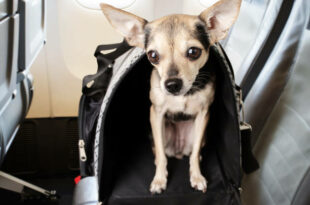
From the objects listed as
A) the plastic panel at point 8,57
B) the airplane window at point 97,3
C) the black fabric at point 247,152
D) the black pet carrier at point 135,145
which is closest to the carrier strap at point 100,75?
the black pet carrier at point 135,145

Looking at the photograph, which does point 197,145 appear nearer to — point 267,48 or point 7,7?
point 267,48

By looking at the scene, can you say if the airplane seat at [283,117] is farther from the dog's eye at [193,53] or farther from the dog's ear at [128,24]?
the dog's ear at [128,24]

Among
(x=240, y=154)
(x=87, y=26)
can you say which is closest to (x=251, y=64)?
(x=240, y=154)

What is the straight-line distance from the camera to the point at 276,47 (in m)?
1.23

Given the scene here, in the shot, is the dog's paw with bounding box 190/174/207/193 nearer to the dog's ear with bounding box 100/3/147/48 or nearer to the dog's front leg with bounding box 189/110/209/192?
the dog's front leg with bounding box 189/110/209/192

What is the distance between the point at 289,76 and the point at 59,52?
1.20 meters

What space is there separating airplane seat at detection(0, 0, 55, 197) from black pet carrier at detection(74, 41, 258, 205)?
201 millimetres

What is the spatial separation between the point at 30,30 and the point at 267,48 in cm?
88

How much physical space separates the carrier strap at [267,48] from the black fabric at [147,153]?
0.28m

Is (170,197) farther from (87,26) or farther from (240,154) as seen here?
(87,26)

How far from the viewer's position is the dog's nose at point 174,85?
0.87 meters

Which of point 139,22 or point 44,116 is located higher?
point 139,22

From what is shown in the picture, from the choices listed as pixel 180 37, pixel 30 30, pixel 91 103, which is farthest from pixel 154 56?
pixel 30 30

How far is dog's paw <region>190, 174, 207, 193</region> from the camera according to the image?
97cm
